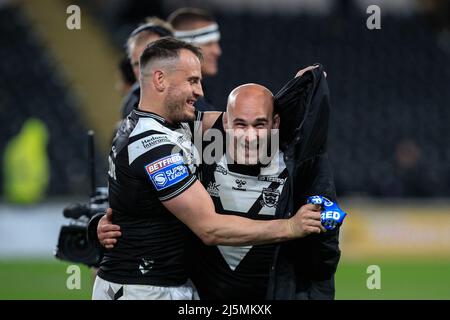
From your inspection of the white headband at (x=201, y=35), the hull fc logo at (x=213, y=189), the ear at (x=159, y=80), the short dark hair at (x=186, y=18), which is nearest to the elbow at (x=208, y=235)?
the hull fc logo at (x=213, y=189)

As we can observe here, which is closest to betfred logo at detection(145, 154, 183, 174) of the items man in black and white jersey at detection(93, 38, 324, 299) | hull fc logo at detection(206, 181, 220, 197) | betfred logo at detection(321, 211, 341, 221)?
man in black and white jersey at detection(93, 38, 324, 299)

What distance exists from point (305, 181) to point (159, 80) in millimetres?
942

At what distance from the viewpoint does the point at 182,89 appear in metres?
4.31

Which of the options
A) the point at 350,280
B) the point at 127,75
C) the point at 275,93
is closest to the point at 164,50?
the point at 127,75

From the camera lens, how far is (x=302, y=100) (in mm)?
4500

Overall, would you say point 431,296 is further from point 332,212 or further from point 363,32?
point 363,32

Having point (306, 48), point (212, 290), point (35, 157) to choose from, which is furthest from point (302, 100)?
point (306, 48)

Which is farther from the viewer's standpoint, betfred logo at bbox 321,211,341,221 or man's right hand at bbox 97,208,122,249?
man's right hand at bbox 97,208,122,249

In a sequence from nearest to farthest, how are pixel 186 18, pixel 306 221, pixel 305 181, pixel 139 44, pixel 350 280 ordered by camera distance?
1. pixel 306 221
2. pixel 305 181
3. pixel 139 44
4. pixel 186 18
5. pixel 350 280

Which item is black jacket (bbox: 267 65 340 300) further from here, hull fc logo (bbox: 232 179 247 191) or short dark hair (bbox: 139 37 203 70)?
short dark hair (bbox: 139 37 203 70)

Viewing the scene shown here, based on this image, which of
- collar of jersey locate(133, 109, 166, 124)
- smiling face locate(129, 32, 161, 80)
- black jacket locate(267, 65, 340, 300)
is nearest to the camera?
collar of jersey locate(133, 109, 166, 124)

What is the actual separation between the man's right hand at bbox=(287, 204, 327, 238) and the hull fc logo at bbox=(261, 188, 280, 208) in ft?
1.30

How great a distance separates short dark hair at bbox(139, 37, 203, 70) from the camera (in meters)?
4.34

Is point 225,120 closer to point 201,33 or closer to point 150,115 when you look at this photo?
point 150,115
